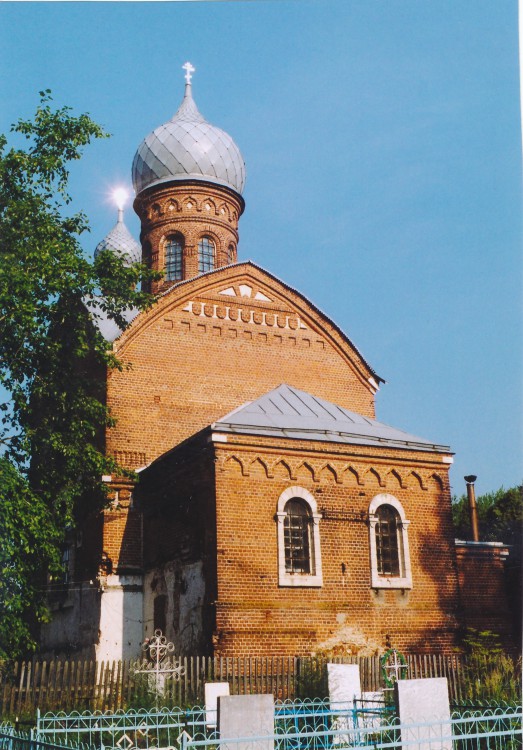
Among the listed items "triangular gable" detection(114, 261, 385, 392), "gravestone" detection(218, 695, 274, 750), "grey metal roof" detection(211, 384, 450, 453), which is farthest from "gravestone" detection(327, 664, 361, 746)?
"triangular gable" detection(114, 261, 385, 392)

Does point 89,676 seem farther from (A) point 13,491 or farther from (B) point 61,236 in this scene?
(B) point 61,236

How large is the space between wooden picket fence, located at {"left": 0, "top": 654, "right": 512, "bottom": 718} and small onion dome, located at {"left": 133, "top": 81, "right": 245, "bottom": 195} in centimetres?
1590

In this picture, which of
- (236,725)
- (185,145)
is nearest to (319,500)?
(236,725)

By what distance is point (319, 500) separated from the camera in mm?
15953

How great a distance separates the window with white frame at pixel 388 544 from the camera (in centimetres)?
1603

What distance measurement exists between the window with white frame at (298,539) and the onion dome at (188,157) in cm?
1304

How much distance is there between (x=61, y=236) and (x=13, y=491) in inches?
205

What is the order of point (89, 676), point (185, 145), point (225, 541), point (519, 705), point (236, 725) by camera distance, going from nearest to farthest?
1. point (236, 725)
2. point (519, 705)
3. point (89, 676)
4. point (225, 541)
5. point (185, 145)

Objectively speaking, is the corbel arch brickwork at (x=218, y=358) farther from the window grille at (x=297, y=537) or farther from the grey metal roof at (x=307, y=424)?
the window grille at (x=297, y=537)

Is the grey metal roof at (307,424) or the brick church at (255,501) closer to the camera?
the brick church at (255,501)

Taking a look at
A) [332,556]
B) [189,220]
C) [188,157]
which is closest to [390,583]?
[332,556]

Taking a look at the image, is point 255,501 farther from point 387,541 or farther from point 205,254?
point 205,254

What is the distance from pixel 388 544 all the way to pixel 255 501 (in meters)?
2.97

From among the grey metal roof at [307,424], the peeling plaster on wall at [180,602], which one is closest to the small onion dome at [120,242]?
the grey metal roof at [307,424]
